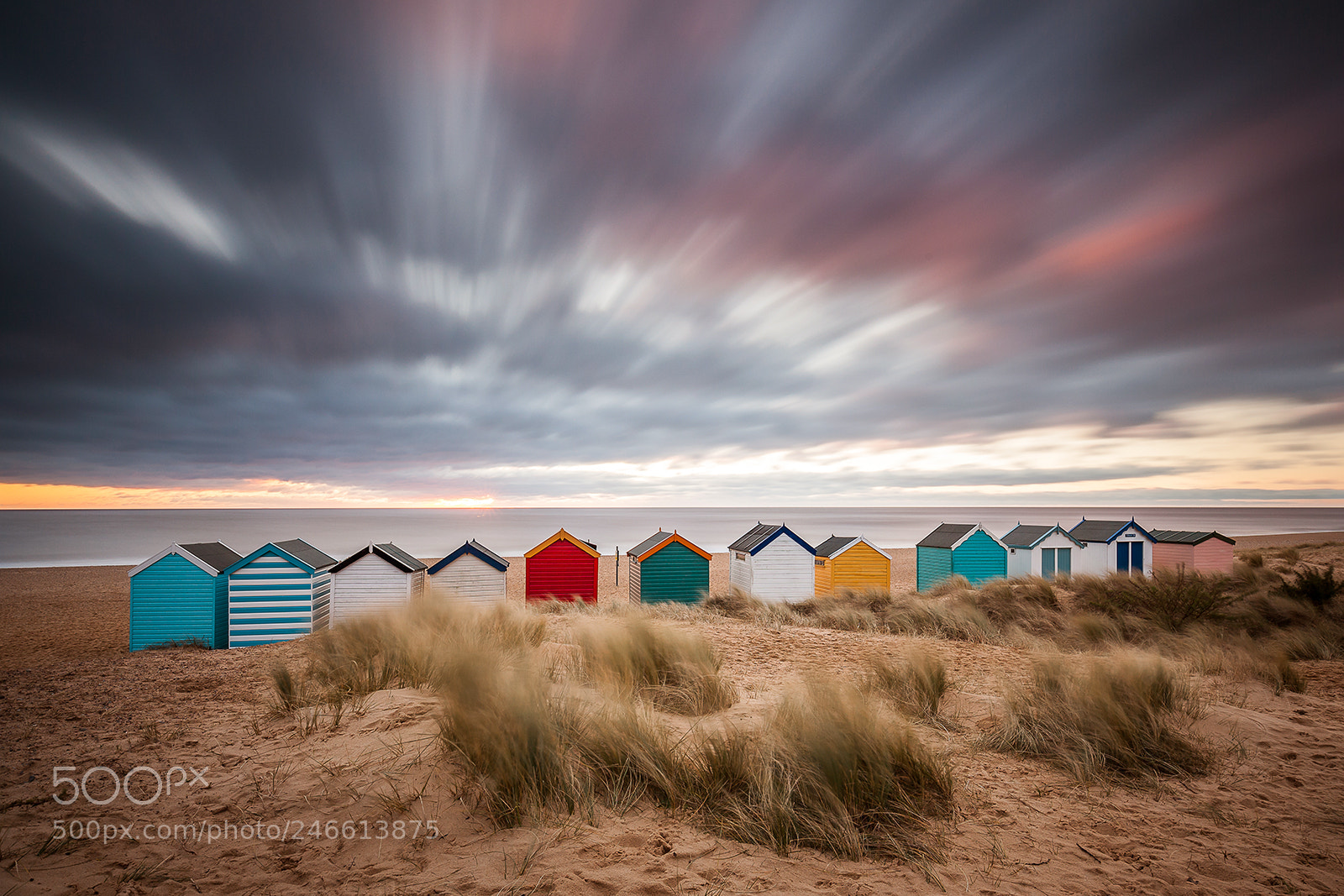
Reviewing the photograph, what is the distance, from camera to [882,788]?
4.22 metres

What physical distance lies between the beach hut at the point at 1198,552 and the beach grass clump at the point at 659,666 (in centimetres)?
2885

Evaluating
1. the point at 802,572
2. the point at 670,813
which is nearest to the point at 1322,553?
the point at 802,572

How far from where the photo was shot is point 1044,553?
25.5m

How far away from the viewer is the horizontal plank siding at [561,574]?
64.7ft

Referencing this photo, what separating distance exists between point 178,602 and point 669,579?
1399 cm

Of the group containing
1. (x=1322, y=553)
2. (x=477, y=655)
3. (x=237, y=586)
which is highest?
(x=477, y=655)

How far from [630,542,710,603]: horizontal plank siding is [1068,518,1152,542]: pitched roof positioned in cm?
2004

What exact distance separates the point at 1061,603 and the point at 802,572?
311 inches

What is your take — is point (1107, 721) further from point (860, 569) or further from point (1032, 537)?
point (1032, 537)

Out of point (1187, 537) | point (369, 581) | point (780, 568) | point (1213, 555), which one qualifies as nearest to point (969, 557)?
point (780, 568)

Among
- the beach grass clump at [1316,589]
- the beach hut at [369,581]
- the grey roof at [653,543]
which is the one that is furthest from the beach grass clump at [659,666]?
the beach grass clump at [1316,589]

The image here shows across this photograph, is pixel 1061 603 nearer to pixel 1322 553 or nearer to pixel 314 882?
pixel 314 882

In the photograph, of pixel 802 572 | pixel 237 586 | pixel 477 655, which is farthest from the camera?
pixel 802 572

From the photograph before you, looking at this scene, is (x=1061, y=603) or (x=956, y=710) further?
(x=1061, y=603)
